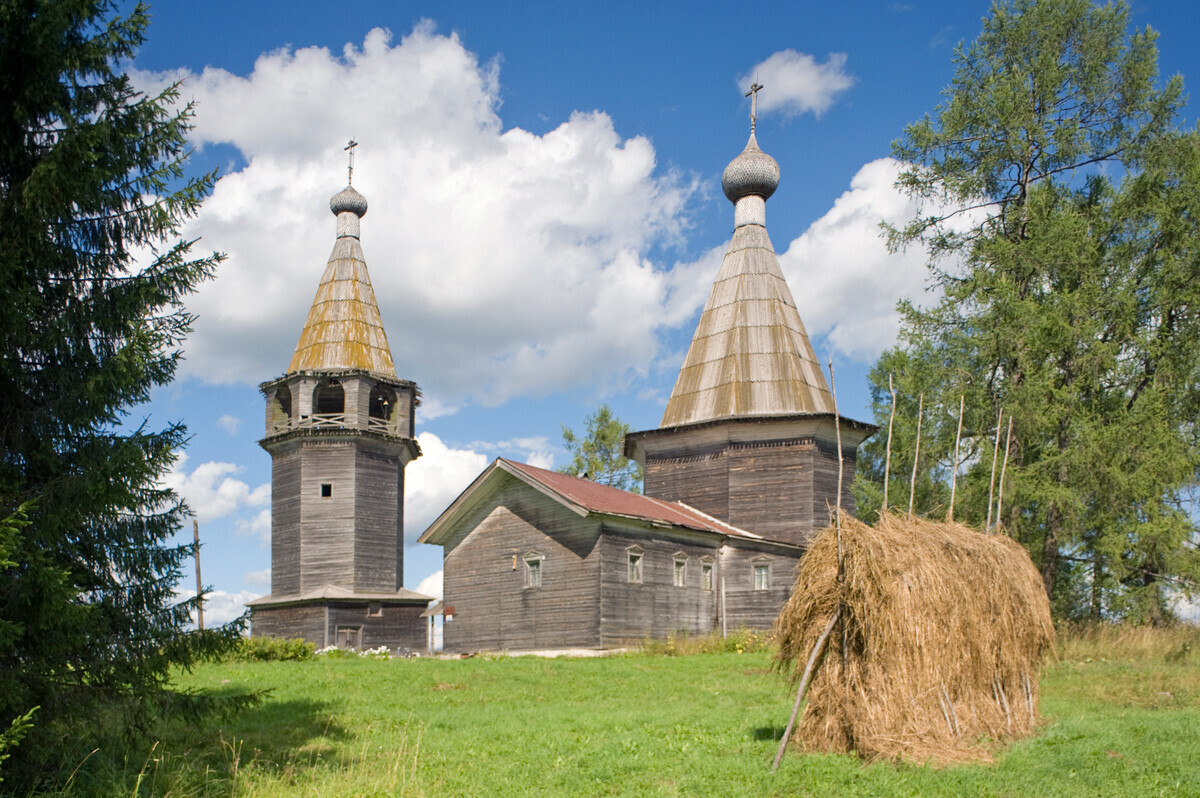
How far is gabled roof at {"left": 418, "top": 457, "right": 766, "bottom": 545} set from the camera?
2483cm

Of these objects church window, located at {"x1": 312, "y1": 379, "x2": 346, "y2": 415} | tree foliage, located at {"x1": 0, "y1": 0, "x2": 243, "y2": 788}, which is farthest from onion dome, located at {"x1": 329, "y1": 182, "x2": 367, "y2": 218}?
tree foliage, located at {"x1": 0, "y1": 0, "x2": 243, "y2": 788}

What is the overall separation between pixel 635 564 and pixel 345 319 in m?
16.4

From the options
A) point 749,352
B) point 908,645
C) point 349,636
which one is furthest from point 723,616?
point 908,645

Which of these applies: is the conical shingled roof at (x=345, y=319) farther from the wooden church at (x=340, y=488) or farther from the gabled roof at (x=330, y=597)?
the gabled roof at (x=330, y=597)

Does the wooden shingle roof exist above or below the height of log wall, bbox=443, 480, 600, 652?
above

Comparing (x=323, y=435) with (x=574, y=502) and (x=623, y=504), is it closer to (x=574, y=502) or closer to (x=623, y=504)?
(x=623, y=504)

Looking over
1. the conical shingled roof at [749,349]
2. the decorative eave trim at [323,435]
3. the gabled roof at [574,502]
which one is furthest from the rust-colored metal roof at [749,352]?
the decorative eave trim at [323,435]

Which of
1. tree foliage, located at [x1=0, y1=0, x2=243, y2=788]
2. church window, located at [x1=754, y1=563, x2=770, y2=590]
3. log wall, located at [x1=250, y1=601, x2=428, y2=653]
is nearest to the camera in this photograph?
tree foliage, located at [x1=0, y1=0, x2=243, y2=788]

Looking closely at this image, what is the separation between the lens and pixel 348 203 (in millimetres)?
38031

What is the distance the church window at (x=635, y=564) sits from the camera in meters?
25.4

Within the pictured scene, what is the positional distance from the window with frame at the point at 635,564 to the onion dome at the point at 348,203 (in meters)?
20.0

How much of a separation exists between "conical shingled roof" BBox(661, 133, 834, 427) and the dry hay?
18.6 meters

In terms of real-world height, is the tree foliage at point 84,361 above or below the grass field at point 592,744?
above

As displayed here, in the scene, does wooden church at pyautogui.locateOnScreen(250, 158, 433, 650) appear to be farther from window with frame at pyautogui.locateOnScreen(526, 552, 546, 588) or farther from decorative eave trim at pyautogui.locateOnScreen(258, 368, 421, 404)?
window with frame at pyautogui.locateOnScreen(526, 552, 546, 588)
